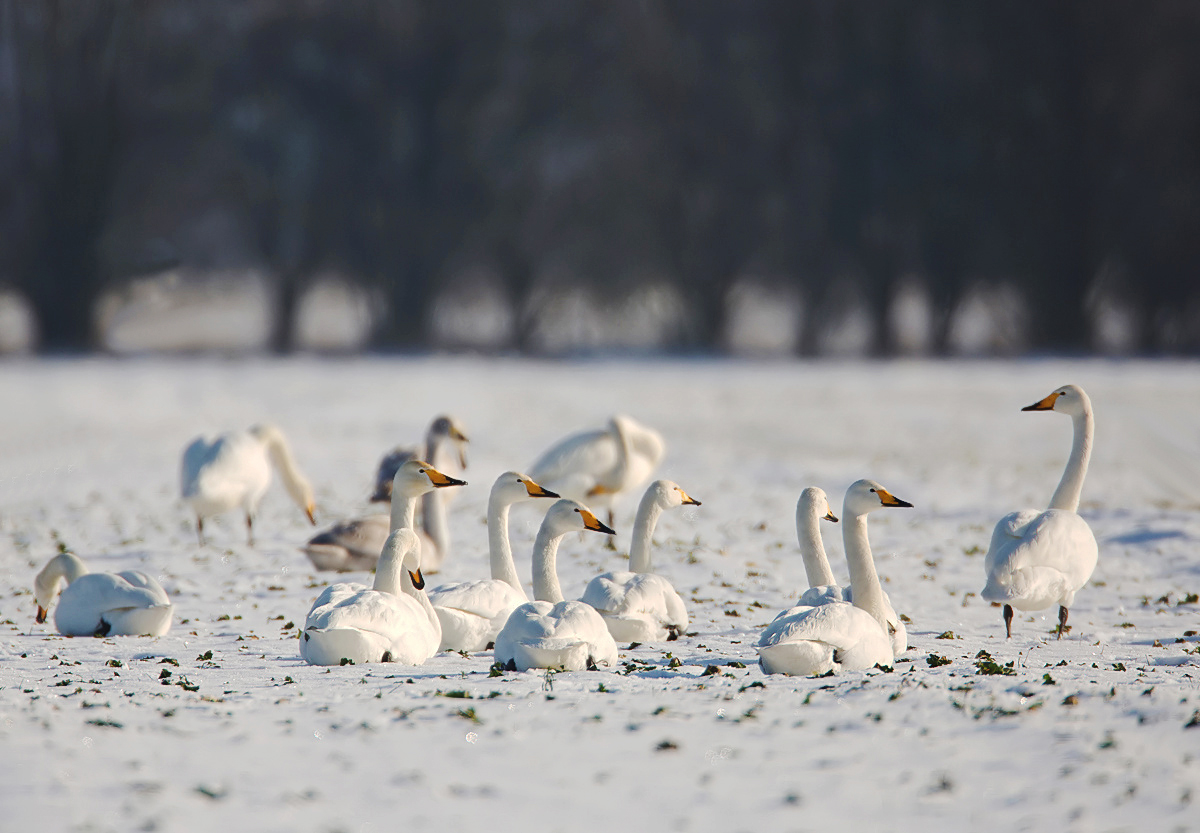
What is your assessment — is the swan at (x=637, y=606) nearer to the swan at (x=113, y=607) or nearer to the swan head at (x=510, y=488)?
the swan head at (x=510, y=488)

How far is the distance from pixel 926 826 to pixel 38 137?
93.6 feet

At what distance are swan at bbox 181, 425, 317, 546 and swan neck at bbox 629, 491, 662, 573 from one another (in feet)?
12.1

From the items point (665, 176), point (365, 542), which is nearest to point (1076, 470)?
point (365, 542)

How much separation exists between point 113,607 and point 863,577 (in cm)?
413

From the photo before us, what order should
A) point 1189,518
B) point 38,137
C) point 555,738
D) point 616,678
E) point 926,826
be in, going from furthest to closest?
point 38,137
point 1189,518
point 616,678
point 555,738
point 926,826

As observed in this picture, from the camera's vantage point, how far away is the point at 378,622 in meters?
6.00

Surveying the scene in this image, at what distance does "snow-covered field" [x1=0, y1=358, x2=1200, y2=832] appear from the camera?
425cm

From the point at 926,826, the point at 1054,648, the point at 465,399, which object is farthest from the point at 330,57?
the point at 926,826

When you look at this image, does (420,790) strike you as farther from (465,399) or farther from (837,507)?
(465,399)

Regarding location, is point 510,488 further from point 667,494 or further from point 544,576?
point 667,494

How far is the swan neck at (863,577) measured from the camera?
6.46 metres

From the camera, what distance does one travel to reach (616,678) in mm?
5902

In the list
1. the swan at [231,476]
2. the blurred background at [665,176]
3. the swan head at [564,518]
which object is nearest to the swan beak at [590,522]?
the swan head at [564,518]

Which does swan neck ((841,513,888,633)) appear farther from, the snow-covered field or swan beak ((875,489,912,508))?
the snow-covered field
